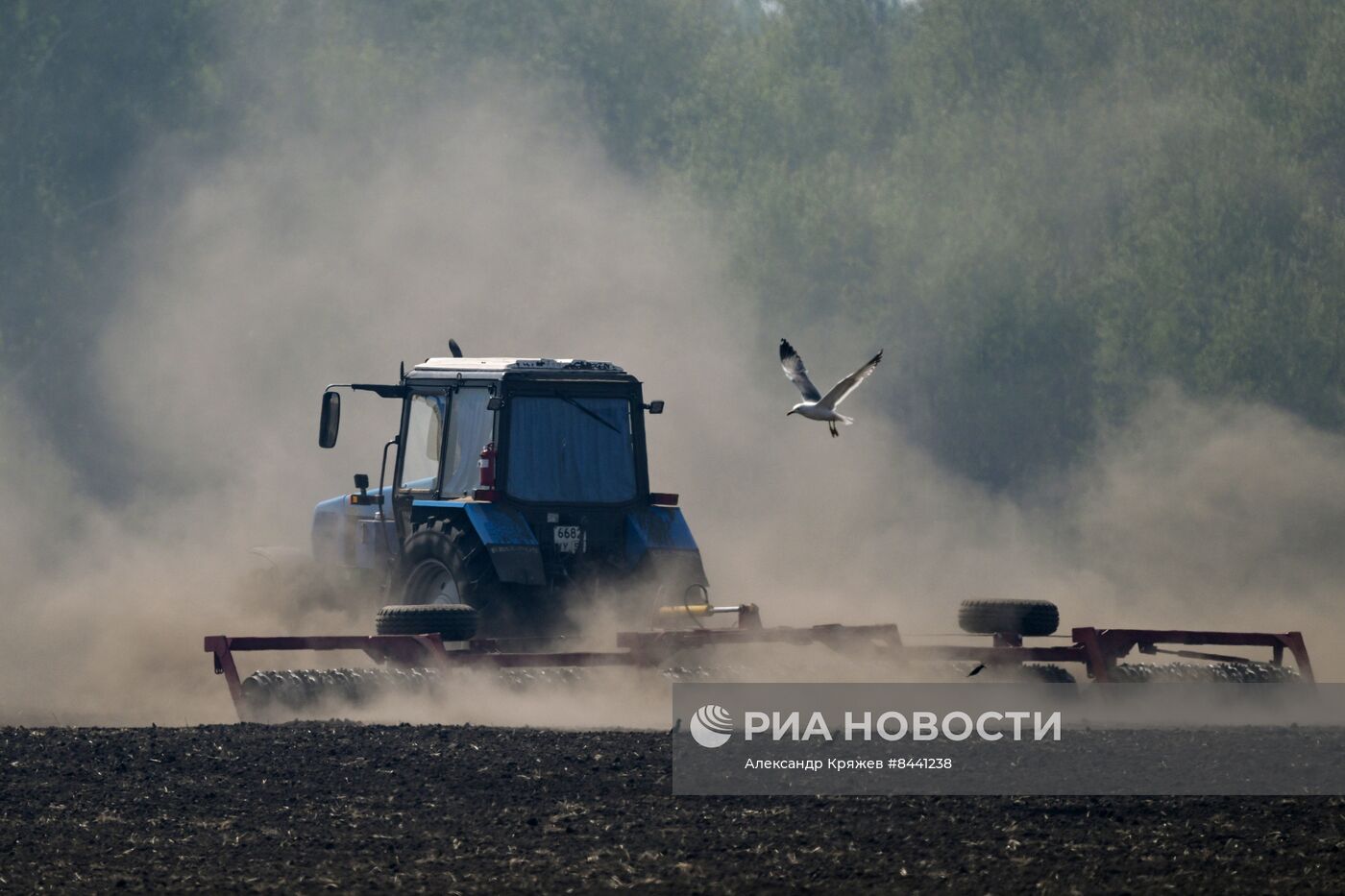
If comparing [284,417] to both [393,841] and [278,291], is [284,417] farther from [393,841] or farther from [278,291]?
[393,841]

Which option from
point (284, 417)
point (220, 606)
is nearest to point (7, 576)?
point (220, 606)

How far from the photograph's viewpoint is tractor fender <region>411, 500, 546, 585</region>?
1675cm

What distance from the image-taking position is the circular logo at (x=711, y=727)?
13469 mm

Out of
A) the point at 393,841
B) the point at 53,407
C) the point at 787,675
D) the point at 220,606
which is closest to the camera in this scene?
the point at 393,841

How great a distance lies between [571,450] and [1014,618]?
13.3ft

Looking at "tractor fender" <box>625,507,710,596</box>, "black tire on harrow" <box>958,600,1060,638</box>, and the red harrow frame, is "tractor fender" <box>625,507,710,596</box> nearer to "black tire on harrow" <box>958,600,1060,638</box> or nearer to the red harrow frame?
the red harrow frame

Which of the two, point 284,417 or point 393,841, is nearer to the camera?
point 393,841

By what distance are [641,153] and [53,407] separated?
15700 millimetres

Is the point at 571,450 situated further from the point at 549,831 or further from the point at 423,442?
the point at 549,831

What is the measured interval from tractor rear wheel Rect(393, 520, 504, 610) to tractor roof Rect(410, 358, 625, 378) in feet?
4.55

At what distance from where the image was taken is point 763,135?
4991 cm

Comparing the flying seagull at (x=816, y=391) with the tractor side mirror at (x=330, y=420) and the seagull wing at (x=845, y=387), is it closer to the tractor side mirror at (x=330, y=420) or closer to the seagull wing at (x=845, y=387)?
the seagull wing at (x=845, y=387)

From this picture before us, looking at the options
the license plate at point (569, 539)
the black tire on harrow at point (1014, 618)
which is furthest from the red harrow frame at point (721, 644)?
the license plate at point (569, 539)

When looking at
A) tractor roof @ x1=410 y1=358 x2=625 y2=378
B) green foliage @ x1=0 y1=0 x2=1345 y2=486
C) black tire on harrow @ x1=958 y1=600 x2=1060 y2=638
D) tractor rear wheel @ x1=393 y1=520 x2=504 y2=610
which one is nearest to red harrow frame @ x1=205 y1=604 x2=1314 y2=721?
black tire on harrow @ x1=958 y1=600 x2=1060 y2=638
